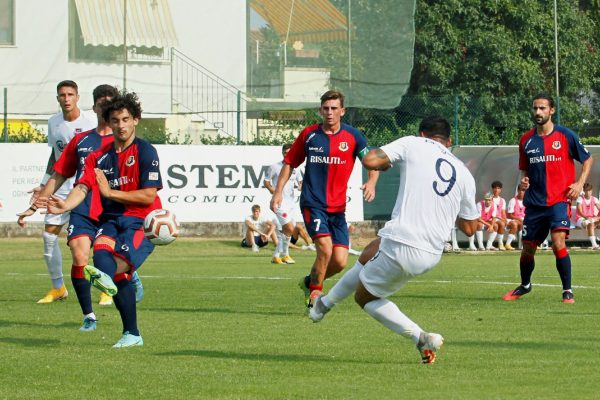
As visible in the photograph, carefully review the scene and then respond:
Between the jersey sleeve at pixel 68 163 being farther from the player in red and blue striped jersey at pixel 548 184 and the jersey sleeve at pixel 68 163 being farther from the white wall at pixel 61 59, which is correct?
the white wall at pixel 61 59

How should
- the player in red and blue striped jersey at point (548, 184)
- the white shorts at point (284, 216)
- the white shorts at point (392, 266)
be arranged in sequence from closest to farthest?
the white shorts at point (392, 266) < the player in red and blue striped jersey at point (548, 184) < the white shorts at point (284, 216)

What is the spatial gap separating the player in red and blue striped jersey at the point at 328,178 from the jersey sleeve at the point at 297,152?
13 millimetres

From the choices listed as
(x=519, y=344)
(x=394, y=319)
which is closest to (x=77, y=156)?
(x=394, y=319)

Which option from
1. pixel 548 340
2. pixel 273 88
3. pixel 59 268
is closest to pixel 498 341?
pixel 548 340

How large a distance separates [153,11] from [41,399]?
3198 centimetres

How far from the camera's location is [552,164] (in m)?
14.2

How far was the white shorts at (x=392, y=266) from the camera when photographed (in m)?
8.44

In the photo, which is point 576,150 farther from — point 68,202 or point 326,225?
point 68,202

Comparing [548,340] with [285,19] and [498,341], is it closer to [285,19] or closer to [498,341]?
[498,341]

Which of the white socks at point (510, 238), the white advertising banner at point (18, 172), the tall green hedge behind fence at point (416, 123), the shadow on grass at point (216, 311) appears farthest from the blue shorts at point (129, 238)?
the white socks at point (510, 238)

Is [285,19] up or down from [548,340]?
up

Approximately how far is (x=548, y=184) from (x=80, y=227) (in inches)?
218

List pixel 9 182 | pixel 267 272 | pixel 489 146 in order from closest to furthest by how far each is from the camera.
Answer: pixel 267 272, pixel 9 182, pixel 489 146

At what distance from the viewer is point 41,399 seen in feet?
24.0
